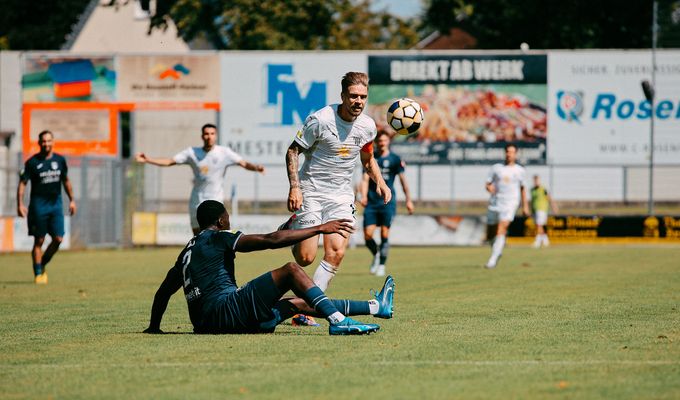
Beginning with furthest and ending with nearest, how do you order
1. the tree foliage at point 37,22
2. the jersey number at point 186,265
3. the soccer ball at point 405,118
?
the tree foliage at point 37,22, the soccer ball at point 405,118, the jersey number at point 186,265

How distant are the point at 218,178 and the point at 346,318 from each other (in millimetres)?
7707

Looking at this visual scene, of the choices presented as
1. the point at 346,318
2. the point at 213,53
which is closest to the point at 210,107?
the point at 213,53

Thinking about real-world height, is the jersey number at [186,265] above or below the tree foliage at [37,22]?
below

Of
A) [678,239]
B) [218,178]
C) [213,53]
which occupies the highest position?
[213,53]

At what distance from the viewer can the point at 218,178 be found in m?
17.0

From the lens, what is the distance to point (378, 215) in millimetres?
19328

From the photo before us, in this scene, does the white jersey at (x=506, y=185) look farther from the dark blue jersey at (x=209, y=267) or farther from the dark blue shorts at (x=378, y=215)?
the dark blue jersey at (x=209, y=267)

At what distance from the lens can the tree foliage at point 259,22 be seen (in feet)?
164

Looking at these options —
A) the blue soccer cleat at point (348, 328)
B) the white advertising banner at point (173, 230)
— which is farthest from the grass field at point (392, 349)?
the white advertising banner at point (173, 230)

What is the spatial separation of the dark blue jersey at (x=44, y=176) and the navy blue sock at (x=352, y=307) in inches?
364

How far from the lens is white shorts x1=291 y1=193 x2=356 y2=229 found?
35.6 feet

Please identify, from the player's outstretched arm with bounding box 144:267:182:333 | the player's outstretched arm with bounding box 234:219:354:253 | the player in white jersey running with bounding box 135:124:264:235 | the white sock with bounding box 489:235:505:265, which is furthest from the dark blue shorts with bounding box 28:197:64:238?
the player's outstretched arm with bounding box 234:219:354:253

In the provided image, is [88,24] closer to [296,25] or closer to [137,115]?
[296,25]

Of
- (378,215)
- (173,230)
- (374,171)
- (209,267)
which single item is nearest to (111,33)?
(173,230)
